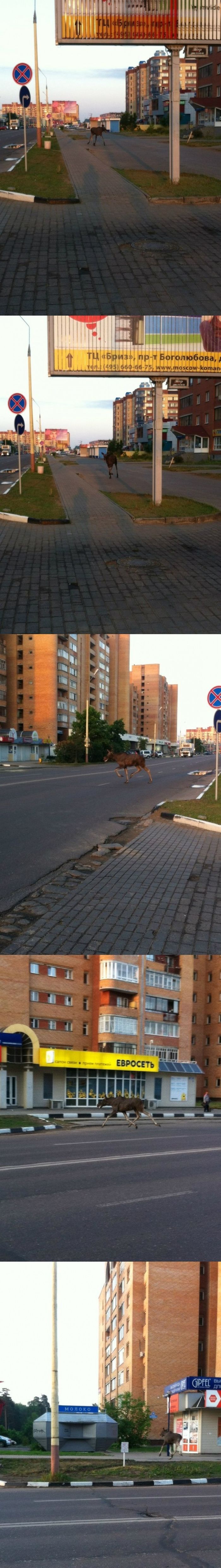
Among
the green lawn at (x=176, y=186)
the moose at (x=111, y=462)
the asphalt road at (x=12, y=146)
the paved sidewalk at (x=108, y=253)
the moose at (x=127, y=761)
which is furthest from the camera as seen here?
the asphalt road at (x=12, y=146)

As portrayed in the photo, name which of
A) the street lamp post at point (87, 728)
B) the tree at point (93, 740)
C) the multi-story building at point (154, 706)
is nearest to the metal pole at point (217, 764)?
the multi-story building at point (154, 706)

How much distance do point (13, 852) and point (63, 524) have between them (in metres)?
4.66

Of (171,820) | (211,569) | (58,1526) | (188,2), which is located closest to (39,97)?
(188,2)

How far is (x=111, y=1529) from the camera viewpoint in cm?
1115

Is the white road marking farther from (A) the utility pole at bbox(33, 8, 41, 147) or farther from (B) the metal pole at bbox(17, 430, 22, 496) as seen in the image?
(A) the utility pole at bbox(33, 8, 41, 147)

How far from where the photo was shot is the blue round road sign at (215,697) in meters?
9.71

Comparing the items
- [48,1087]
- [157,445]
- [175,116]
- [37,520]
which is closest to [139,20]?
[175,116]

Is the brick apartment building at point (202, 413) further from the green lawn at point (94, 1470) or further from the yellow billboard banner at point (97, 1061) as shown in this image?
the green lawn at point (94, 1470)

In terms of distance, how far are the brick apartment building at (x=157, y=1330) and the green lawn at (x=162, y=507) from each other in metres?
11.9

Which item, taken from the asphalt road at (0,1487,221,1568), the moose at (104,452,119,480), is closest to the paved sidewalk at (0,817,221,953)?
the asphalt road at (0,1487,221,1568)

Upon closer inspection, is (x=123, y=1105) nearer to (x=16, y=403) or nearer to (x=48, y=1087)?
(x=48, y=1087)

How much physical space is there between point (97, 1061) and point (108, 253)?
385 inches

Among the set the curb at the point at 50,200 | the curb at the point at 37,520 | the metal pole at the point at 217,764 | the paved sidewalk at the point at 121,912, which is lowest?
the paved sidewalk at the point at 121,912

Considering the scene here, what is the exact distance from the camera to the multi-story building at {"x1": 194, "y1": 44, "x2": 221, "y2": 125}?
20.0 m
